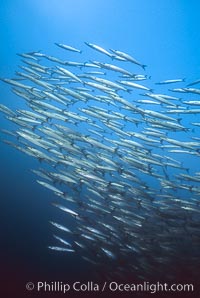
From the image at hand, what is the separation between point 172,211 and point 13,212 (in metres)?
10.2

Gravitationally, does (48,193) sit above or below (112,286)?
above

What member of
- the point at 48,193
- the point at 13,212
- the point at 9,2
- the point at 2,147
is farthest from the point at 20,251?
the point at 9,2

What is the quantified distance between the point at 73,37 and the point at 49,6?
4.90 ft

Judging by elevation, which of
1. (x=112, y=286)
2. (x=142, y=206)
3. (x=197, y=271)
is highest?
(x=142, y=206)

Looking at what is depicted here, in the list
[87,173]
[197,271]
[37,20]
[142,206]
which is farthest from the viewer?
[197,271]

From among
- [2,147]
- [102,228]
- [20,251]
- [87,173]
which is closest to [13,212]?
[20,251]

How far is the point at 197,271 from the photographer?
10375mm

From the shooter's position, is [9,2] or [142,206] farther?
[9,2]

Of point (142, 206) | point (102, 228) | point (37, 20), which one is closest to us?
point (142, 206)

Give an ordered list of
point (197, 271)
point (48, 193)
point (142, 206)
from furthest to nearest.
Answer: point (48, 193) < point (197, 271) < point (142, 206)

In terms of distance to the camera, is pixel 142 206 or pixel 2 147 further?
pixel 2 147

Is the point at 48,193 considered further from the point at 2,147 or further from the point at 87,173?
the point at 87,173

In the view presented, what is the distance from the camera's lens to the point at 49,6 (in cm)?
852

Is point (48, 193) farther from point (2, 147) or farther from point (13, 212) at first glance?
point (2, 147)
